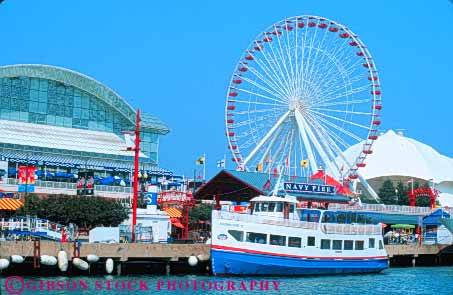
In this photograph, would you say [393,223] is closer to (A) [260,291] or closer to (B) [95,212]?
(B) [95,212]

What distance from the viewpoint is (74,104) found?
98.7 m

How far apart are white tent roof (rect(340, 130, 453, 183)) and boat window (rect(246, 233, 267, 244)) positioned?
254 feet

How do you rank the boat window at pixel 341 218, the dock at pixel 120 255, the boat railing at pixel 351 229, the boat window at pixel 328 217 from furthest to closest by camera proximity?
the boat window at pixel 341 218, the boat window at pixel 328 217, the boat railing at pixel 351 229, the dock at pixel 120 255

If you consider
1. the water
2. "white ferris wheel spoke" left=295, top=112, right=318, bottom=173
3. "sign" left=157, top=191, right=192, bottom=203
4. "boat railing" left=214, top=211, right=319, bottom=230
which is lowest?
the water

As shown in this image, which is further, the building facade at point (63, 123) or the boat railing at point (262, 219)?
the building facade at point (63, 123)

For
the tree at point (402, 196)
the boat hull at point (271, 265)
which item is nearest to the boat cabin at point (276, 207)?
the boat hull at point (271, 265)

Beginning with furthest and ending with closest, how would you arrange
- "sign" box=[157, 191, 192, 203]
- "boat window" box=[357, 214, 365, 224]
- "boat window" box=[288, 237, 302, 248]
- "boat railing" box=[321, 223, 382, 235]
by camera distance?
"sign" box=[157, 191, 192, 203]
"boat window" box=[357, 214, 365, 224]
"boat railing" box=[321, 223, 382, 235]
"boat window" box=[288, 237, 302, 248]

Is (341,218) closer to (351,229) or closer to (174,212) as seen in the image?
(351,229)

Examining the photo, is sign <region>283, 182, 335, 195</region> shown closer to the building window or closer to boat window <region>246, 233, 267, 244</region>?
the building window

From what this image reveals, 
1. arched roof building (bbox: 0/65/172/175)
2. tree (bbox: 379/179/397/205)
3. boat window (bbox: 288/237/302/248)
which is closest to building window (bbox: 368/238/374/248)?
boat window (bbox: 288/237/302/248)

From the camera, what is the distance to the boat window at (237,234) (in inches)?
1876

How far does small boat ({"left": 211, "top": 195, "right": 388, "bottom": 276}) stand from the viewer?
Answer: 156ft

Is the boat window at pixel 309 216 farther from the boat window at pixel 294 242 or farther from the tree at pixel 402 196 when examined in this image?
the tree at pixel 402 196

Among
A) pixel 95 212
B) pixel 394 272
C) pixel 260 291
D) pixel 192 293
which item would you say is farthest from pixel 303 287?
pixel 95 212
